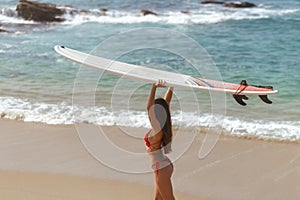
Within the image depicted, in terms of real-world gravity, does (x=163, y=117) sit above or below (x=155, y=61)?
above

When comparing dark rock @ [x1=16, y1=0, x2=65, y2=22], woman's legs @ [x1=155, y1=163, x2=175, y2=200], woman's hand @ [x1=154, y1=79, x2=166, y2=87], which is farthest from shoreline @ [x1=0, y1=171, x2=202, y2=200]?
dark rock @ [x1=16, y1=0, x2=65, y2=22]

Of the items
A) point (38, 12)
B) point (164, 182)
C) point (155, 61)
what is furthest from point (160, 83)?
point (38, 12)

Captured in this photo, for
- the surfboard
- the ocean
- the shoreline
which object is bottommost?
the shoreline

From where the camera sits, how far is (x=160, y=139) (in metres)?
4.51

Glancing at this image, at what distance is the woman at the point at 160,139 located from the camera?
4.45 m

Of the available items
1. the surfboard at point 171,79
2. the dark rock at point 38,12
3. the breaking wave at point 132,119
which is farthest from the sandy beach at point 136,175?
the dark rock at point 38,12

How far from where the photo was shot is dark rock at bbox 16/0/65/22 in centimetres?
2119

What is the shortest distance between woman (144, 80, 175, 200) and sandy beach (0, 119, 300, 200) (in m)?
1.07

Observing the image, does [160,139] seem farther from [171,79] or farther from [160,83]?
[171,79]

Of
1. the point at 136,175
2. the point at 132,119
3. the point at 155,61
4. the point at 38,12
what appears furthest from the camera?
the point at 38,12

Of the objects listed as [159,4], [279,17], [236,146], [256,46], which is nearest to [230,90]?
[236,146]

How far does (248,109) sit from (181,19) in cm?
1208

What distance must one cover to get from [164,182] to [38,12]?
18.2 meters

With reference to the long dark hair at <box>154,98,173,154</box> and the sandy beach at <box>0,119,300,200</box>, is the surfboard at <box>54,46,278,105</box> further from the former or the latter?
the sandy beach at <box>0,119,300,200</box>
